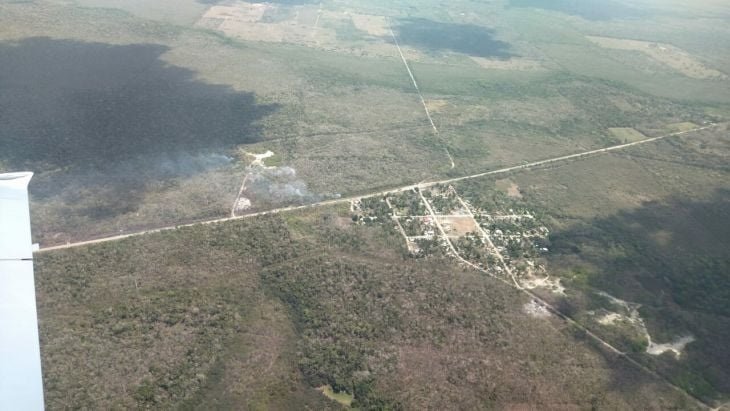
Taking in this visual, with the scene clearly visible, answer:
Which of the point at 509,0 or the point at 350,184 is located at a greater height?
the point at 509,0

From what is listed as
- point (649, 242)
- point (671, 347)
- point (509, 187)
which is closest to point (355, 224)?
point (509, 187)

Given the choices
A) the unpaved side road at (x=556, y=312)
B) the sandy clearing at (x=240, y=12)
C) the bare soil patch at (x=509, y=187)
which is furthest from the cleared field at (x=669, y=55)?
the unpaved side road at (x=556, y=312)

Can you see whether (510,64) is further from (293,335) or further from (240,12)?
(293,335)

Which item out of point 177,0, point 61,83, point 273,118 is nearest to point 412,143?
point 273,118

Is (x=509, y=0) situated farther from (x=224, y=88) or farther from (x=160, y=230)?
(x=160, y=230)

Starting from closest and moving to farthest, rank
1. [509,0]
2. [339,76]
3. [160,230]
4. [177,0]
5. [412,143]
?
[160,230] → [412,143] → [339,76] → [177,0] → [509,0]

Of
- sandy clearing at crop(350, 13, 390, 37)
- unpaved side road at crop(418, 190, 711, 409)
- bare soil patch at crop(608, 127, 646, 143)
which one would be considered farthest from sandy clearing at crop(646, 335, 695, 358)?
sandy clearing at crop(350, 13, 390, 37)
